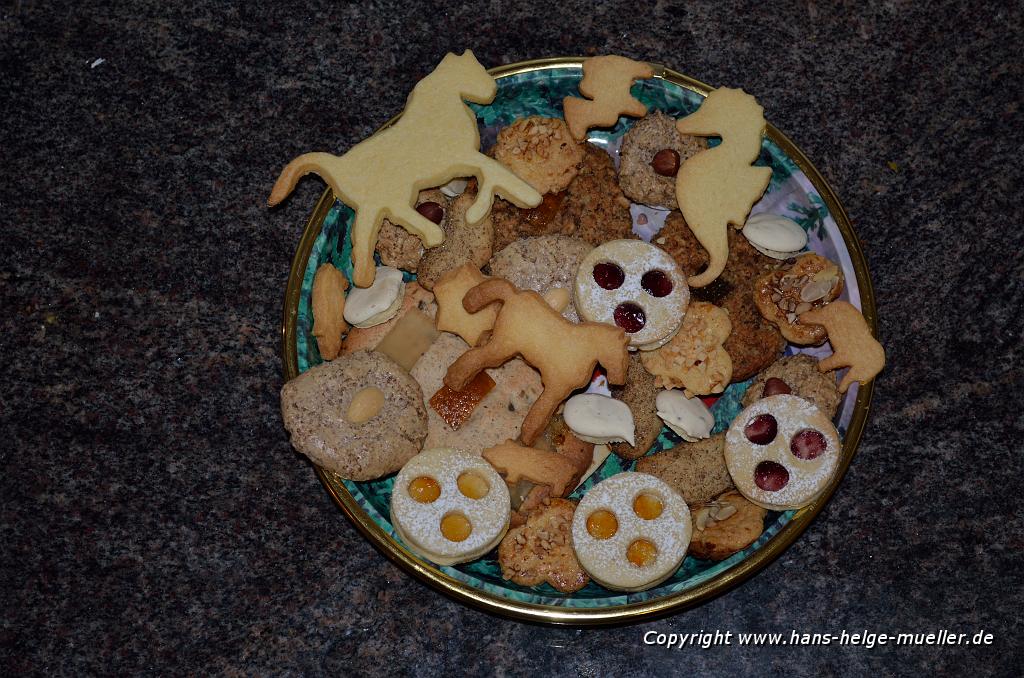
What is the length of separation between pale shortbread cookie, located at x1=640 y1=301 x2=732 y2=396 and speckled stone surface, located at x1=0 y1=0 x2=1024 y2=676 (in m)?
0.36

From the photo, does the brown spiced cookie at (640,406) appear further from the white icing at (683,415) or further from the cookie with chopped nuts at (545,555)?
the cookie with chopped nuts at (545,555)

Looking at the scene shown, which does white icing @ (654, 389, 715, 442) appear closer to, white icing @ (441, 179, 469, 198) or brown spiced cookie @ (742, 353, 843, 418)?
brown spiced cookie @ (742, 353, 843, 418)

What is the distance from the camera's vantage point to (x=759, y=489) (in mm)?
1062

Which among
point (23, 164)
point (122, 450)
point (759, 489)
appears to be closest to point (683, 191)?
point (759, 489)

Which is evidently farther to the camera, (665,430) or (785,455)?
(665,430)

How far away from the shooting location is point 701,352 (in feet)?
3.66

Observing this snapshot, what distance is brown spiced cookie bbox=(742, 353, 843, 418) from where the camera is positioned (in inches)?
43.1

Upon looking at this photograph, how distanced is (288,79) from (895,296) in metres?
0.97

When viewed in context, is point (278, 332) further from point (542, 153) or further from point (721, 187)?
point (721, 187)

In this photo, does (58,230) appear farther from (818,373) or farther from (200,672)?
(818,373)

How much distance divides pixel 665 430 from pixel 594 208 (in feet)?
0.97

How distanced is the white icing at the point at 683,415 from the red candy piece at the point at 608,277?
0.16m

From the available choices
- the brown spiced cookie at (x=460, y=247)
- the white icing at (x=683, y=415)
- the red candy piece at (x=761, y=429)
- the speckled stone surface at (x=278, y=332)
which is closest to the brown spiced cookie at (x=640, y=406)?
the white icing at (x=683, y=415)

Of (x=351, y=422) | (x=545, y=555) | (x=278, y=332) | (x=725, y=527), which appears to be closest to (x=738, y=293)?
(x=725, y=527)
